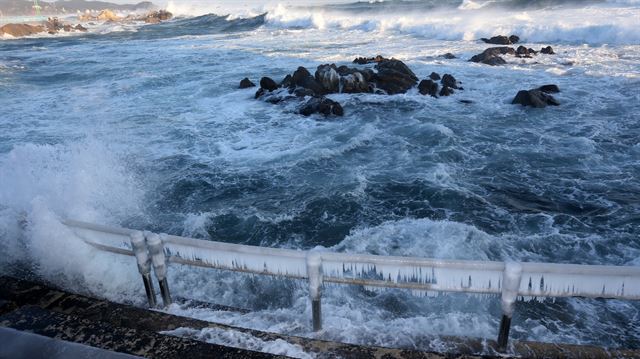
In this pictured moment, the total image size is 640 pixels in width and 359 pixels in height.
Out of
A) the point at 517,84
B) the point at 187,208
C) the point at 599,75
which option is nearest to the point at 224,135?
the point at 187,208

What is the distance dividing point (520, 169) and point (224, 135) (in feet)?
28.0

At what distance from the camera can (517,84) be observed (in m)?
17.7

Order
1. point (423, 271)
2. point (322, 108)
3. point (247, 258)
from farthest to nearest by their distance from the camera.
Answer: point (322, 108), point (247, 258), point (423, 271)

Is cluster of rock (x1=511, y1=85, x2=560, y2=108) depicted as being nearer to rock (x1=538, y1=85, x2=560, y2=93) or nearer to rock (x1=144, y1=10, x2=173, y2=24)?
rock (x1=538, y1=85, x2=560, y2=93)

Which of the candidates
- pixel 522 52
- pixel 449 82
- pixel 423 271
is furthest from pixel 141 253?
pixel 522 52

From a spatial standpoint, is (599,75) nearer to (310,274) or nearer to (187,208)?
(187,208)

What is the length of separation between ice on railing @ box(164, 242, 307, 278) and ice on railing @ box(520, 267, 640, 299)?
5.65ft

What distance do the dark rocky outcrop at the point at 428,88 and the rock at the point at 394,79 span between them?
71cm

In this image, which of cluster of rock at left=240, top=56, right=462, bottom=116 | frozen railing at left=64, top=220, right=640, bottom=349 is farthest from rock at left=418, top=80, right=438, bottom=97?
frozen railing at left=64, top=220, right=640, bottom=349

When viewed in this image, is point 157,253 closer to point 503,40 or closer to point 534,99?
point 534,99

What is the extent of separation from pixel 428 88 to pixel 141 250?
14.8 meters

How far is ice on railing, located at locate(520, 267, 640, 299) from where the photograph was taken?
3.00m

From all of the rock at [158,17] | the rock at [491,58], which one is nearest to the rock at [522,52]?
the rock at [491,58]

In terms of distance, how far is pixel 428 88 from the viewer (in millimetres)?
16703
